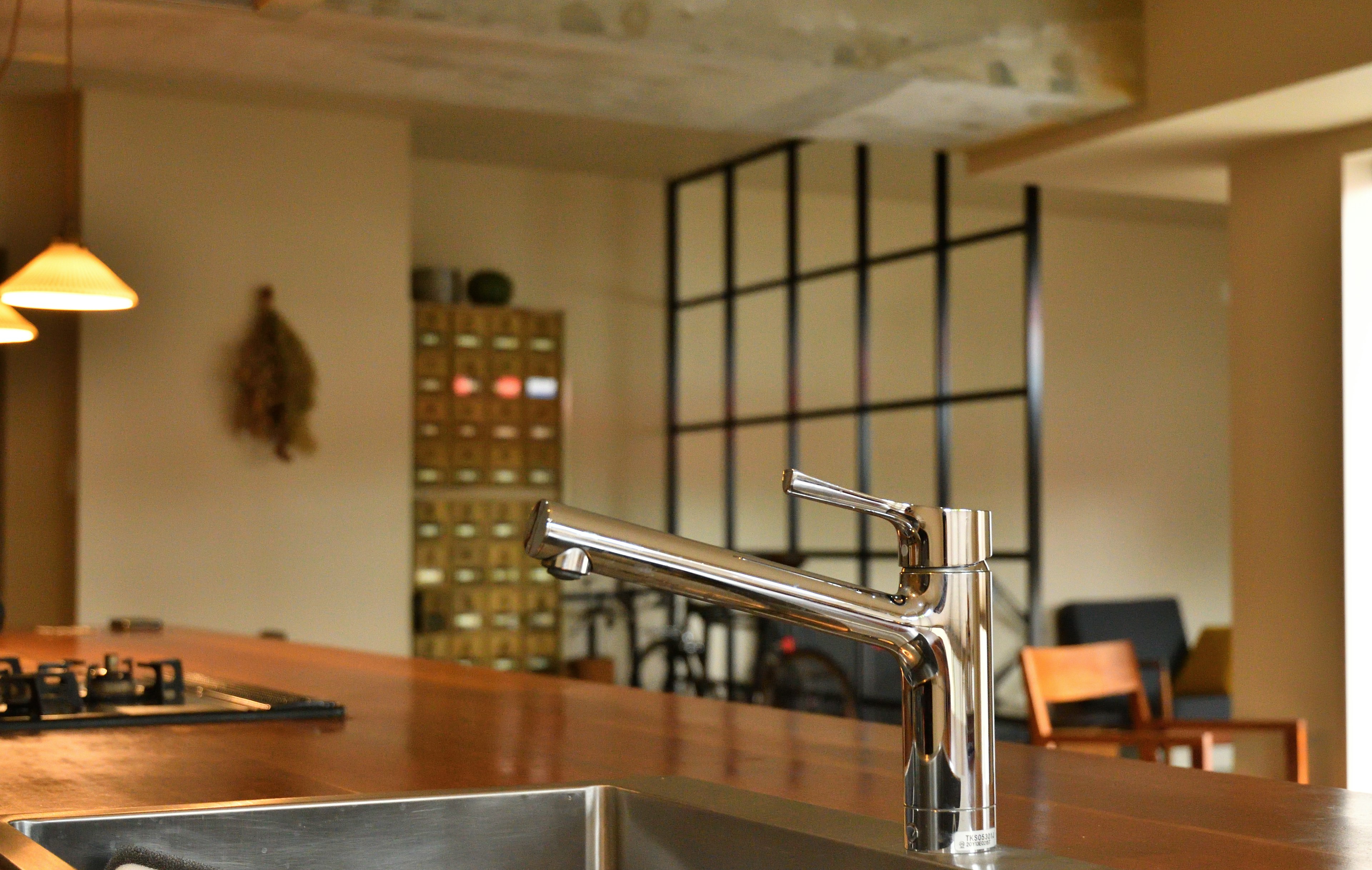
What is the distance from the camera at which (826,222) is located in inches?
308

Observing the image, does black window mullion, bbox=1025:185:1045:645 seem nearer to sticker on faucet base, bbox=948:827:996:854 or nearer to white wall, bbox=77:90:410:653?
white wall, bbox=77:90:410:653

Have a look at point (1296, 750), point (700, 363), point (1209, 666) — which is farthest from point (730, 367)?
point (1296, 750)

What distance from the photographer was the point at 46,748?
1431mm

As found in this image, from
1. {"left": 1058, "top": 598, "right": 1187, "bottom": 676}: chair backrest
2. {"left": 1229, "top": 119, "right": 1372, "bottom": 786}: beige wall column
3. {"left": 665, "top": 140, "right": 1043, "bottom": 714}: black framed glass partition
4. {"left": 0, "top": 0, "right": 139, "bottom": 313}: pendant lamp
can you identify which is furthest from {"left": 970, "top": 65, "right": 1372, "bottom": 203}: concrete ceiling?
{"left": 1058, "top": 598, "right": 1187, "bottom": 676}: chair backrest

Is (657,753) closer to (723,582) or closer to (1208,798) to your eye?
(1208,798)

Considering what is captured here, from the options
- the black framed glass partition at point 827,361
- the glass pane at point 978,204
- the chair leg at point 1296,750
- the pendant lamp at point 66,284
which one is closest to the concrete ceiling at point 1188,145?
the glass pane at point 978,204

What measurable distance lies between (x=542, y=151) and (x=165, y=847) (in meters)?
6.58

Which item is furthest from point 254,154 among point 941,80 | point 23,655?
point 23,655

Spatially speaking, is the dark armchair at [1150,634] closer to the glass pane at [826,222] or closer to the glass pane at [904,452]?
the glass pane at [904,452]

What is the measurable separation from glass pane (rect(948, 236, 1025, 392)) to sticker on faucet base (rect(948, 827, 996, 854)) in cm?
526

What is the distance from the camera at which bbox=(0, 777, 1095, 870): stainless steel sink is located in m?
0.98

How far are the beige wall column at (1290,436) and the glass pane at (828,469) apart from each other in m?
3.01

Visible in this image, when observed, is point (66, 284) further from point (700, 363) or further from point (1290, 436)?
point (700, 363)

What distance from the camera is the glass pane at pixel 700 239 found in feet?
26.4
